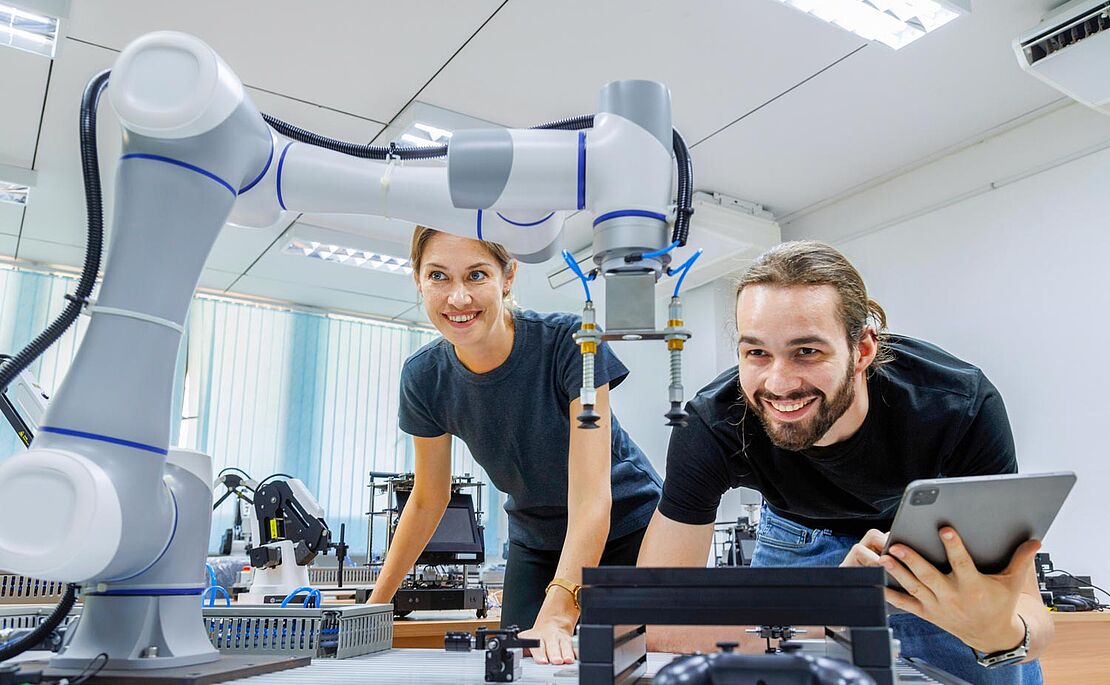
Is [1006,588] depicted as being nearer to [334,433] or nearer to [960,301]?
[960,301]

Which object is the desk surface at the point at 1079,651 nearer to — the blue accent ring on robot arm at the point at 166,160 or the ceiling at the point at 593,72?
the ceiling at the point at 593,72

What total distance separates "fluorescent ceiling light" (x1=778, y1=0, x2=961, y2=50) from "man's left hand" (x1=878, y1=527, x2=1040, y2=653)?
2.23 meters

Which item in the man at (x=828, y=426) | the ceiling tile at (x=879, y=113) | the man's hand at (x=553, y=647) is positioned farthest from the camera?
the ceiling tile at (x=879, y=113)

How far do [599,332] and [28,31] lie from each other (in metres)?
3.02

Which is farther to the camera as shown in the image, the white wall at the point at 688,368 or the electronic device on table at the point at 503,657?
the white wall at the point at 688,368

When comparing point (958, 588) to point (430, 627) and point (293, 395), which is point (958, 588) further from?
point (293, 395)

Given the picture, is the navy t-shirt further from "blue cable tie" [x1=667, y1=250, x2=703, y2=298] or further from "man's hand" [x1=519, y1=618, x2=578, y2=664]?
"blue cable tie" [x1=667, y1=250, x2=703, y2=298]

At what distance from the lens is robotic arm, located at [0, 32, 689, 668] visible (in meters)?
0.60

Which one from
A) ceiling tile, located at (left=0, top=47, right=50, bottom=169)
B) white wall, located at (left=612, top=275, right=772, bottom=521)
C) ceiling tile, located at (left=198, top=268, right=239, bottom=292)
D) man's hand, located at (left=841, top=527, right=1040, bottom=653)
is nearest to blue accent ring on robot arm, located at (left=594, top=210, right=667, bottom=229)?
man's hand, located at (left=841, top=527, right=1040, bottom=653)

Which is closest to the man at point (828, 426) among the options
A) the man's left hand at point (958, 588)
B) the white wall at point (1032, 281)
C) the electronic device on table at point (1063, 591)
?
the man's left hand at point (958, 588)

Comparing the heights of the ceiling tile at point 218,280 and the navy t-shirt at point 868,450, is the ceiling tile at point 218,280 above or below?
above

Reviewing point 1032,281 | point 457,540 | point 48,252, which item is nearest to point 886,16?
point 1032,281

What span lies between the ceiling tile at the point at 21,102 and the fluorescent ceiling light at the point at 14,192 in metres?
0.12

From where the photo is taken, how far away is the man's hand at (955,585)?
81cm
